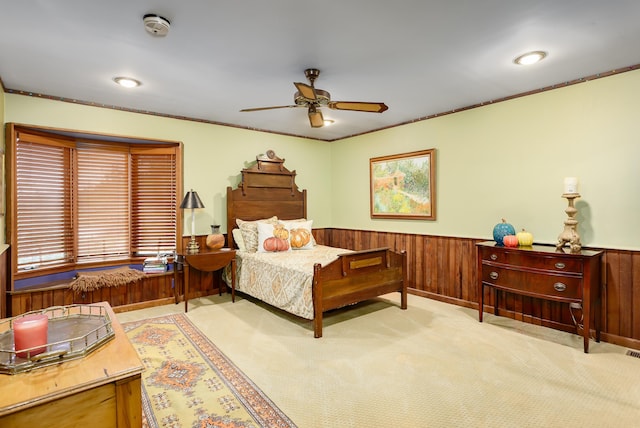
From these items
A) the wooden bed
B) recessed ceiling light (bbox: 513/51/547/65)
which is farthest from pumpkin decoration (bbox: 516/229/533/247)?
recessed ceiling light (bbox: 513/51/547/65)

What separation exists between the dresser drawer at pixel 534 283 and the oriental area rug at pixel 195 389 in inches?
95.7

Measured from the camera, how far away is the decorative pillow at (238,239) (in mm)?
4637

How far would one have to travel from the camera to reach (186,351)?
289 cm

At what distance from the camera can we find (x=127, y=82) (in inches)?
127

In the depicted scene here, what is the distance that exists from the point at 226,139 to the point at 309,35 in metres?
2.77

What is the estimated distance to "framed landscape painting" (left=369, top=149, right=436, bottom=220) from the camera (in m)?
4.50

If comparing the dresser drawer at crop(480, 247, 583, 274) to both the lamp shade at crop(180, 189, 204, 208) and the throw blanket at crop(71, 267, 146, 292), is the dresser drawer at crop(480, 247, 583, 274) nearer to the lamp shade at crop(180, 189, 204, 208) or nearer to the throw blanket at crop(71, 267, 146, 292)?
the lamp shade at crop(180, 189, 204, 208)

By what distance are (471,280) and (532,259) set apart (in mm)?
1030

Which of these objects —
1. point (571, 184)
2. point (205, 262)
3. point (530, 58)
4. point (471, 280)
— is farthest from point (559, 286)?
point (205, 262)

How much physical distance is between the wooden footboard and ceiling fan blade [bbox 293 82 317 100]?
58.3 inches

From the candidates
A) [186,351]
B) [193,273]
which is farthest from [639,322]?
[193,273]

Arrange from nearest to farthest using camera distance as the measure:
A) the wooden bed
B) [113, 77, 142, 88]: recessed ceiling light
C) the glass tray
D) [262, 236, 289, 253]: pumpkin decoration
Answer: the glass tray
[113, 77, 142, 88]: recessed ceiling light
the wooden bed
[262, 236, 289, 253]: pumpkin decoration

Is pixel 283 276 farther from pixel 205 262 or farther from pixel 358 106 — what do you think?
pixel 358 106

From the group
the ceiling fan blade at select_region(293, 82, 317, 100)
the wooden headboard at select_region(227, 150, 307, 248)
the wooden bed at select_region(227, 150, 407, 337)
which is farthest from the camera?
the wooden headboard at select_region(227, 150, 307, 248)
